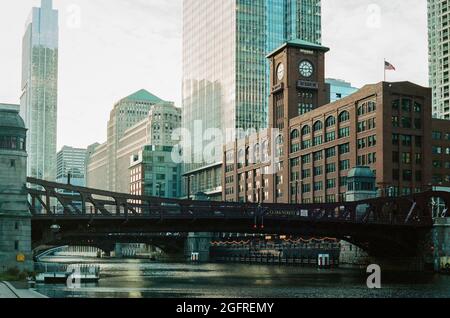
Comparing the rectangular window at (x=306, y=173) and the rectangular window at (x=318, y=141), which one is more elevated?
the rectangular window at (x=318, y=141)

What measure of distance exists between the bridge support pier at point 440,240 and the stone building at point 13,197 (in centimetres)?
6218

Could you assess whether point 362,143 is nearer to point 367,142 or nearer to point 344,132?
point 367,142

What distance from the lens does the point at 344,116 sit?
580ft

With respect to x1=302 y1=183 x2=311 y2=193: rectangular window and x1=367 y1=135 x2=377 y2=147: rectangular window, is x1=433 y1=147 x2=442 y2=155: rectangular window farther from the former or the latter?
→ x1=302 y1=183 x2=311 y2=193: rectangular window

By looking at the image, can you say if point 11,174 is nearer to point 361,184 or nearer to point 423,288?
point 423,288

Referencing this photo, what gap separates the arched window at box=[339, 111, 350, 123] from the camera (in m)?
175

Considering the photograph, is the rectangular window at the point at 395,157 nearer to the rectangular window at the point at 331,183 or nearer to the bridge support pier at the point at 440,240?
the rectangular window at the point at 331,183

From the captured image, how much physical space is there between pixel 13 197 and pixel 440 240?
215 ft

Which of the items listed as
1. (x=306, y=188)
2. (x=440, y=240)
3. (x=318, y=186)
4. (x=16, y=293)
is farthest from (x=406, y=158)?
(x=16, y=293)

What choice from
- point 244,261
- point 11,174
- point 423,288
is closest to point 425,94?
point 244,261

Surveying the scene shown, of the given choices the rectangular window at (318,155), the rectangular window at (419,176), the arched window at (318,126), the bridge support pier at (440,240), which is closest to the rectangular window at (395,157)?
the rectangular window at (419,176)

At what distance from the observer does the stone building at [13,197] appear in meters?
84.1
